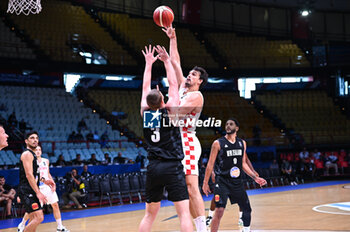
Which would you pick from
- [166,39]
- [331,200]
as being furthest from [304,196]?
[166,39]

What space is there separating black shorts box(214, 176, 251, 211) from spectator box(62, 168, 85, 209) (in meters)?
6.67

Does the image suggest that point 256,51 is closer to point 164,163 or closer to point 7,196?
point 7,196

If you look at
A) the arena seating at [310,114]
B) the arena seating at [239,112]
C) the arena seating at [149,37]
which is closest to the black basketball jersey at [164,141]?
the arena seating at [239,112]

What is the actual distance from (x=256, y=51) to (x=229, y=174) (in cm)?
2092

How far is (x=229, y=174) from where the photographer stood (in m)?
6.71

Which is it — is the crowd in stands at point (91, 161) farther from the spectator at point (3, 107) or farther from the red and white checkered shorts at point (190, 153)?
the red and white checkered shorts at point (190, 153)

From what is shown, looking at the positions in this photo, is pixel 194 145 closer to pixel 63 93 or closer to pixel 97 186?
pixel 97 186

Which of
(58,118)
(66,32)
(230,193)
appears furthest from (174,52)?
(66,32)

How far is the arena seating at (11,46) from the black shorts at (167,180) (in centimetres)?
1559

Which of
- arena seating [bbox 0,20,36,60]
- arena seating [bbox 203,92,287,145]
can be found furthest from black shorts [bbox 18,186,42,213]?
arena seating [bbox 203,92,287,145]

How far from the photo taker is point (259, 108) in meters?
25.1

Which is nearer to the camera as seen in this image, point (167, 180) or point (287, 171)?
point (167, 180)

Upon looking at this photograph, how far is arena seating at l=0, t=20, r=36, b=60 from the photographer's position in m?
18.9

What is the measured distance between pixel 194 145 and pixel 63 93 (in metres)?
16.9
